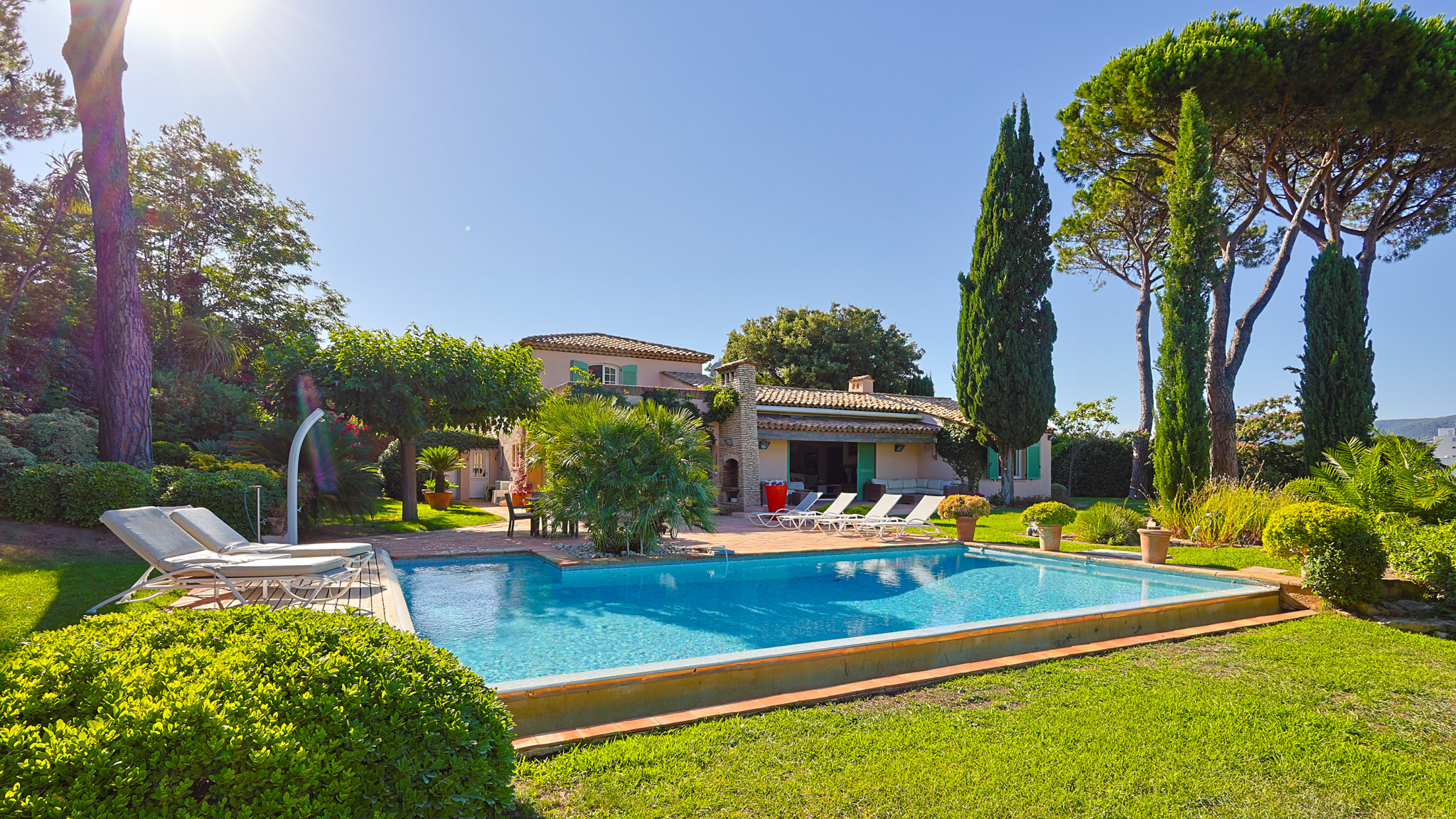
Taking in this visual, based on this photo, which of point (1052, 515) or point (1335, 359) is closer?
point (1052, 515)

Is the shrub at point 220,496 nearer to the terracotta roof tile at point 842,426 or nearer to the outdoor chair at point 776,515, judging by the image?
the outdoor chair at point 776,515

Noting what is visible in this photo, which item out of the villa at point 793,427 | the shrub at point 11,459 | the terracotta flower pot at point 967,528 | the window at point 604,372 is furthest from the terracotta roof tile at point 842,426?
the shrub at point 11,459

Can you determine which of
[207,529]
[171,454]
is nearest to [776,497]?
[207,529]

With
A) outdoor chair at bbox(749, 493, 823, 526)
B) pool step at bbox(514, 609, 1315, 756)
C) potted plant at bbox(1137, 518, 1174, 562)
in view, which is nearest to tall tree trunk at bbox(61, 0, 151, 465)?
pool step at bbox(514, 609, 1315, 756)

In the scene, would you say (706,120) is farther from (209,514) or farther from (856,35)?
(209,514)

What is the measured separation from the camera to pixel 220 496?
9.82 metres

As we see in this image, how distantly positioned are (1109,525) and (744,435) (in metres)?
10.5

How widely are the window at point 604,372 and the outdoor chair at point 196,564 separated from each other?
61.3 ft

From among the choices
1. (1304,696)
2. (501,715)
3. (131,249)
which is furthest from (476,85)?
(1304,696)

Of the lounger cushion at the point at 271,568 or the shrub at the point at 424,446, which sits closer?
the lounger cushion at the point at 271,568

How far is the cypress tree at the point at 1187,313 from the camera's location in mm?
14359

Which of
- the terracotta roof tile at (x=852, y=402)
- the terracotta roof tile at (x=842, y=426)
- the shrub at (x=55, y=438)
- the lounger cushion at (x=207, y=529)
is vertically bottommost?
the lounger cushion at (x=207, y=529)

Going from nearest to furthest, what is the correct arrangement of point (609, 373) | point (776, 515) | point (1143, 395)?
point (776, 515)
point (1143, 395)
point (609, 373)

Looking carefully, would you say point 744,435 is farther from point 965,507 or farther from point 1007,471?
point 1007,471
